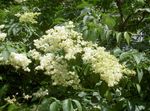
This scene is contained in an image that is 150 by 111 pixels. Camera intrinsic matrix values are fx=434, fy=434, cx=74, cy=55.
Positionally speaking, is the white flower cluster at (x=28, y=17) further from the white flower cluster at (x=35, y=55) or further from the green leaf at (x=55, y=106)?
the green leaf at (x=55, y=106)

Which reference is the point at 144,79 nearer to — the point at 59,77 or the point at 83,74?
the point at 83,74

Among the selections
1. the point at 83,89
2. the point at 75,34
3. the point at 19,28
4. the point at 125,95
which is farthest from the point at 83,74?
the point at 19,28

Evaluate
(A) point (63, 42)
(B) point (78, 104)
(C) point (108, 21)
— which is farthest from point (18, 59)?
(C) point (108, 21)

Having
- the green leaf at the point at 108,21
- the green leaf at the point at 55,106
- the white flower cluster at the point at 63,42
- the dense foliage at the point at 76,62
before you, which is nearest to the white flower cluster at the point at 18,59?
the dense foliage at the point at 76,62

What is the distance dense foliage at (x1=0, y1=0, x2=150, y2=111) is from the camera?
6.95 feet

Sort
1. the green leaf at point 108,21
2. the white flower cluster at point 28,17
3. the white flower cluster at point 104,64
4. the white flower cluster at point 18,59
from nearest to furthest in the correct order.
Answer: the white flower cluster at point 104,64
the white flower cluster at point 18,59
the green leaf at point 108,21
the white flower cluster at point 28,17

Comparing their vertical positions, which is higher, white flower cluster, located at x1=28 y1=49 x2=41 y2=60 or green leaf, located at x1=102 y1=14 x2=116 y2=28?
green leaf, located at x1=102 y1=14 x2=116 y2=28

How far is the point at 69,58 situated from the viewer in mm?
2084

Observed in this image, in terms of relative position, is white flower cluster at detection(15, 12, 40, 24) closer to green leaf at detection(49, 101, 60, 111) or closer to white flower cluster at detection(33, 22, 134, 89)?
white flower cluster at detection(33, 22, 134, 89)

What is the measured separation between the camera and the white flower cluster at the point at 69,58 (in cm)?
206

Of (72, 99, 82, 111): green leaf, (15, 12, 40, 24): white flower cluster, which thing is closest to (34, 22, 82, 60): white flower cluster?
(72, 99, 82, 111): green leaf

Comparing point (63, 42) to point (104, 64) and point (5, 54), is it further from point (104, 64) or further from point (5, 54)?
point (5, 54)

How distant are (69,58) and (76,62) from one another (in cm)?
10

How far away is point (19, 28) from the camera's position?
2.64 metres
